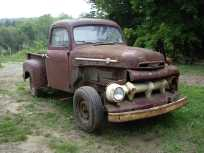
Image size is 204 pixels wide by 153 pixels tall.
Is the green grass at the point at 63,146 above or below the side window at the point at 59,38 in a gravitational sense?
below

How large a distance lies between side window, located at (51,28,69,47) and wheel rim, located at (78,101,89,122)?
5.07 ft

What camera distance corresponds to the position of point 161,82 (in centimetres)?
662

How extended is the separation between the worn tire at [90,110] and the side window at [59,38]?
1.52 m

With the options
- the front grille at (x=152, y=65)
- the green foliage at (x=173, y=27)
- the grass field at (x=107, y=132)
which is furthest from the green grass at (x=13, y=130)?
the green foliage at (x=173, y=27)

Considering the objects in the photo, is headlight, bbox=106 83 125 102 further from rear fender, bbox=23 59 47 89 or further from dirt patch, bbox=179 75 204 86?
dirt patch, bbox=179 75 204 86

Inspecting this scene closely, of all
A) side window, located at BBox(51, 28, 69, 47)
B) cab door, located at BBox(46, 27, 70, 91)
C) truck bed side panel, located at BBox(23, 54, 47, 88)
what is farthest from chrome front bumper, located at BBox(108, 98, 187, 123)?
truck bed side panel, located at BBox(23, 54, 47, 88)

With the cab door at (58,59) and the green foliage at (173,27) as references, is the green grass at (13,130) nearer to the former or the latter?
the cab door at (58,59)

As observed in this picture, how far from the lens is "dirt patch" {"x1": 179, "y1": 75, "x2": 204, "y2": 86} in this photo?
34.7 ft

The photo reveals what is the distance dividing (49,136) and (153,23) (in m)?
10.4

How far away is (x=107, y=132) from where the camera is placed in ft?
21.1

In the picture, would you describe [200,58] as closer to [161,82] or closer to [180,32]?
[180,32]

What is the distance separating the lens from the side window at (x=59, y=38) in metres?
7.72

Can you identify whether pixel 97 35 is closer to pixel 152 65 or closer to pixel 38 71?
pixel 152 65

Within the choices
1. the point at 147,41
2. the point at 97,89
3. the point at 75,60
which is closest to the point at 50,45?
the point at 75,60
